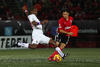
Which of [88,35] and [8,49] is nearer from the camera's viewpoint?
[8,49]

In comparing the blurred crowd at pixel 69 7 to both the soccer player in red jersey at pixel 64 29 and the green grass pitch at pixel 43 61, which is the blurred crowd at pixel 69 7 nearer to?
the green grass pitch at pixel 43 61

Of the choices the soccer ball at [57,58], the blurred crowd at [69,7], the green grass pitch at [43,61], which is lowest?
the green grass pitch at [43,61]

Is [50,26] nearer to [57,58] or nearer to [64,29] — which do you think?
[64,29]

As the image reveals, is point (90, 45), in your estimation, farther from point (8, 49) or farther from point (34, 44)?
point (34, 44)

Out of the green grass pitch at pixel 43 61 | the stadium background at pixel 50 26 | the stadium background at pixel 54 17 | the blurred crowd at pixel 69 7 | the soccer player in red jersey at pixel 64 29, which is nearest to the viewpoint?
the green grass pitch at pixel 43 61

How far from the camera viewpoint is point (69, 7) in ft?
68.5

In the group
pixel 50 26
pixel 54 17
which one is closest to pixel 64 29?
pixel 50 26

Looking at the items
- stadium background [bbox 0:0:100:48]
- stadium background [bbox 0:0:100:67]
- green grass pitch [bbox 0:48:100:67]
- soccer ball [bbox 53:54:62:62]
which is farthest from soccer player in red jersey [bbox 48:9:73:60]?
stadium background [bbox 0:0:100:48]

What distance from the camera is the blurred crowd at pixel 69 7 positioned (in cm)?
2091

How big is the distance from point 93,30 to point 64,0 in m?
4.29

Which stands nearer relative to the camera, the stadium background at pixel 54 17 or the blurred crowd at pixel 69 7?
the stadium background at pixel 54 17

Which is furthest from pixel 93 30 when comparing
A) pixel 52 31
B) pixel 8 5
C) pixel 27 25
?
pixel 8 5

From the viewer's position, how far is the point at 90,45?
1867cm

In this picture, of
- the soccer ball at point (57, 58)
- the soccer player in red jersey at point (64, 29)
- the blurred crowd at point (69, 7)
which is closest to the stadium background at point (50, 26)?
the blurred crowd at point (69, 7)
